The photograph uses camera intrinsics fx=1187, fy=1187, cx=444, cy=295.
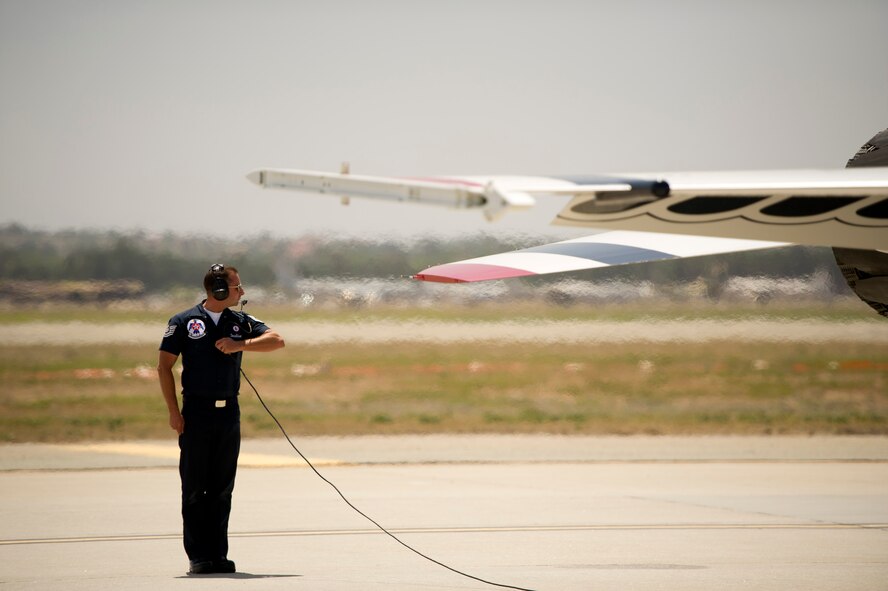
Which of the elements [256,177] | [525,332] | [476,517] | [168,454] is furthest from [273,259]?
[256,177]

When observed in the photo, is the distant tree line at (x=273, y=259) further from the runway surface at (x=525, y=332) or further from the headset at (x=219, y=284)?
the headset at (x=219, y=284)

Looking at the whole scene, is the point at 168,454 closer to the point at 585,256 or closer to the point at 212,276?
the point at 212,276

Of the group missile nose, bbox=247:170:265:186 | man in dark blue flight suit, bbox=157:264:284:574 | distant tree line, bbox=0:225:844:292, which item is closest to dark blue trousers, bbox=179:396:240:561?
man in dark blue flight suit, bbox=157:264:284:574

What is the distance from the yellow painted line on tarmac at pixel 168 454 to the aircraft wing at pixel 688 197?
27.3 ft

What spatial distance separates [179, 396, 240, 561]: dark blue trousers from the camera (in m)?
6.87

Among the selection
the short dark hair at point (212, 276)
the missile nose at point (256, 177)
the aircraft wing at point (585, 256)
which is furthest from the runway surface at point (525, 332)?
the missile nose at point (256, 177)

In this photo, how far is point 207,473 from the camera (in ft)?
22.7

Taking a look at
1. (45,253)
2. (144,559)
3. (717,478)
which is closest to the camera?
(144,559)

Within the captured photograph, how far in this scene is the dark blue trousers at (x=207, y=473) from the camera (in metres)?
6.87

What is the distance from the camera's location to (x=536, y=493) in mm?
10602

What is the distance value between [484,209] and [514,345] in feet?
45.6

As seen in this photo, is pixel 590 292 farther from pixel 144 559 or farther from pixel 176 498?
pixel 144 559

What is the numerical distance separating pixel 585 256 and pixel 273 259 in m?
12.8

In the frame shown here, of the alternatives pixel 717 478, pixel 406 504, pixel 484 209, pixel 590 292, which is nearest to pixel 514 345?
pixel 590 292
